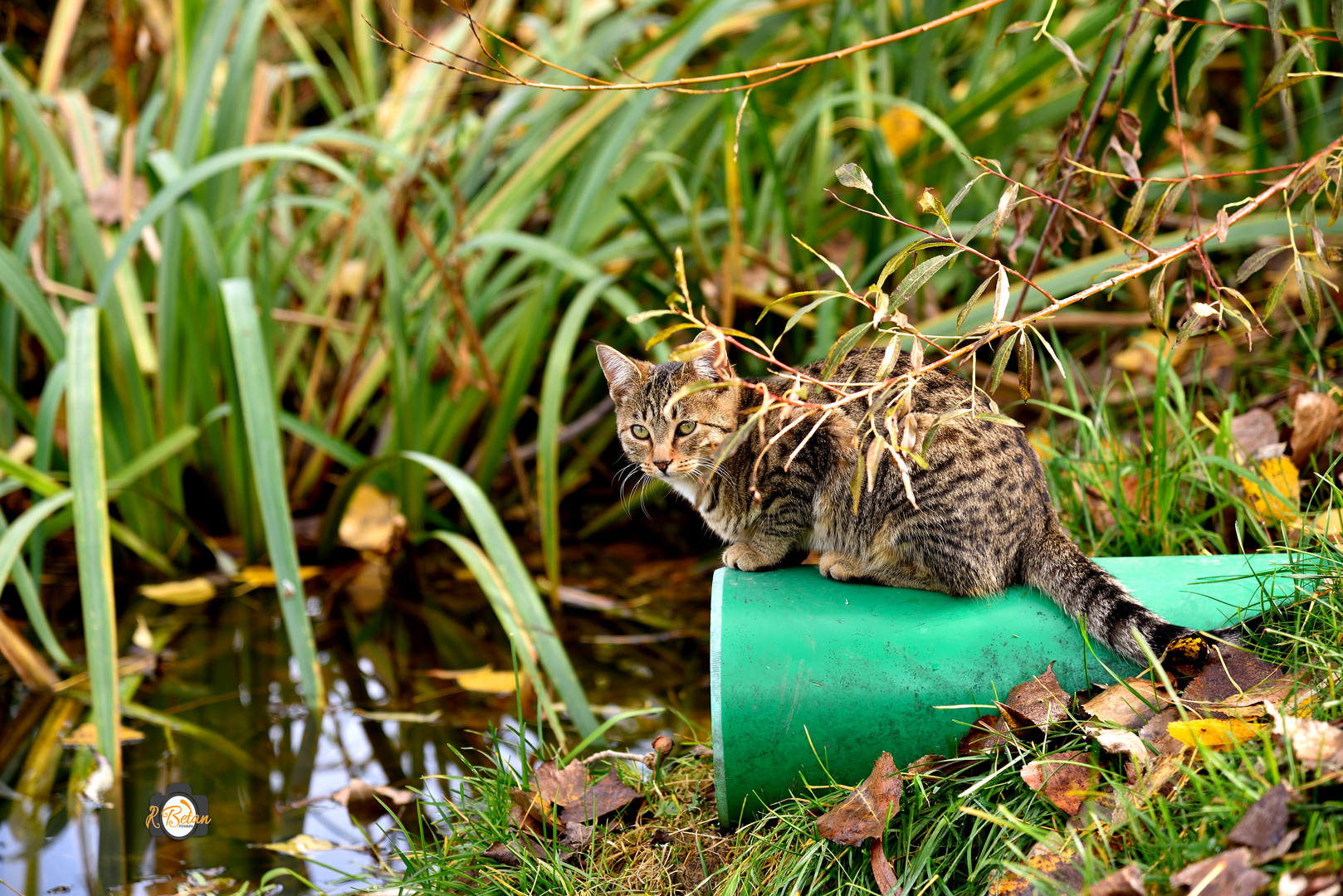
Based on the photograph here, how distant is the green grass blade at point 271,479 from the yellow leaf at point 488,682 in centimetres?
33

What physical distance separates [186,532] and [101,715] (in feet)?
4.05

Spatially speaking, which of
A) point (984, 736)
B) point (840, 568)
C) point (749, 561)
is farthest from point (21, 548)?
point (984, 736)

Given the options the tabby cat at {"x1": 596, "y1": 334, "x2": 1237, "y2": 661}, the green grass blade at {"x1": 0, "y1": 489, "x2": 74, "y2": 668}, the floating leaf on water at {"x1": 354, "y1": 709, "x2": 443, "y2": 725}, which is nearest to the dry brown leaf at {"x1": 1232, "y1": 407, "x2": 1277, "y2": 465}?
the tabby cat at {"x1": 596, "y1": 334, "x2": 1237, "y2": 661}

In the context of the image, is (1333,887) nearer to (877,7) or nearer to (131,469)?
(131,469)

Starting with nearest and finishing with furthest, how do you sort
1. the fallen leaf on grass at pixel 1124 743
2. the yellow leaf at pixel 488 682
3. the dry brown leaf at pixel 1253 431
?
the fallen leaf on grass at pixel 1124 743 → the dry brown leaf at pixel 1253 431 → the yellow leaf at pixel 488 682

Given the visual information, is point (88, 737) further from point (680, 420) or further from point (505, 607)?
point (680, 420)

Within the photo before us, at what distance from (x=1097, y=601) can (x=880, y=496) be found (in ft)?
1.46

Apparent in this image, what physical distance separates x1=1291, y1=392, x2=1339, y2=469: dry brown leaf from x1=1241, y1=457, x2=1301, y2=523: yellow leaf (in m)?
0.09

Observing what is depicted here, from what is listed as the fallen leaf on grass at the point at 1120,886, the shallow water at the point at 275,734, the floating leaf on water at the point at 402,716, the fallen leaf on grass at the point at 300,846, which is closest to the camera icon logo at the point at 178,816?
the shallow water at the point at 275,734

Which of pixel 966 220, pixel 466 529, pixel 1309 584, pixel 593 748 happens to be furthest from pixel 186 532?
pixel 1309 584

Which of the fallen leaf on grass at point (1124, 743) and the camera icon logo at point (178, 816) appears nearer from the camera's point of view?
the fallen leaf on grass at point (1124, 743)

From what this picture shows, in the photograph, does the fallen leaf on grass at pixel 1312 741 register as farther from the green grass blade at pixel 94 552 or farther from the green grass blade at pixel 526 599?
the green grass blade at pixel 94 552

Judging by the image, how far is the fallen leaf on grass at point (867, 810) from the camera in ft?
4.93

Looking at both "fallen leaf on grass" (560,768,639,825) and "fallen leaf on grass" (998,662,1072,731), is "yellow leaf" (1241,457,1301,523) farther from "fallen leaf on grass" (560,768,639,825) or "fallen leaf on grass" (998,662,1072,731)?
"fallen leaf on grass" (560,768,639,825)
